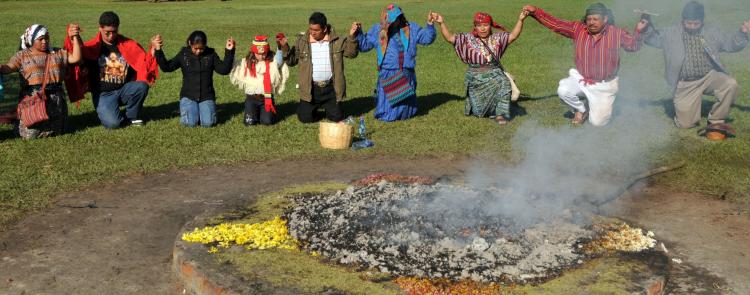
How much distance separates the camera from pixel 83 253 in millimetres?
5969

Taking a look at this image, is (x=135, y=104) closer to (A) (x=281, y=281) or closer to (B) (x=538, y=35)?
(A) (x=281, y=281)

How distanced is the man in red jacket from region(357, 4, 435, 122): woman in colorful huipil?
2938mm

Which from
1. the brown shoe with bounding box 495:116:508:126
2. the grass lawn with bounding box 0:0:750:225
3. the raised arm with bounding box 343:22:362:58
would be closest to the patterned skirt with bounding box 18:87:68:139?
the grass lawn with bounding box 0:0:750:225

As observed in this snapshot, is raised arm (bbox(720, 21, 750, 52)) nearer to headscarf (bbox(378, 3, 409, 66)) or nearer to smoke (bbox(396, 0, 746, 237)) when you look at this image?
smoke (bbox(396, 0, 746, 237))

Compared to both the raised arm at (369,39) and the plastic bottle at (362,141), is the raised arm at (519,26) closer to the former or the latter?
the raised arm at (369,39)

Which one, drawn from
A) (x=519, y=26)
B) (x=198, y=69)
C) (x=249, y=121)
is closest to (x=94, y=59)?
(x=198, y=69)

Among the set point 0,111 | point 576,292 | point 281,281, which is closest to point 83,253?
point 281,281

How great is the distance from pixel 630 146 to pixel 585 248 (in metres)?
4.01

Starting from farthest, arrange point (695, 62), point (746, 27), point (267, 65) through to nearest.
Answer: point (267, 65), point (695, 62), point (746, 27)

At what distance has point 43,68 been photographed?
374 inches

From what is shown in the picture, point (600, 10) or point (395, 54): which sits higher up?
point (600, 10)

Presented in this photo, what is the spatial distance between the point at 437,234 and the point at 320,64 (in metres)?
5.18

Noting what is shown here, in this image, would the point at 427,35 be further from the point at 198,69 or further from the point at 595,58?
the point at 198,69

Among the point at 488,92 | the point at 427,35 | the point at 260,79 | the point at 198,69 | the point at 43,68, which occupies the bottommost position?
the point at 488,92
